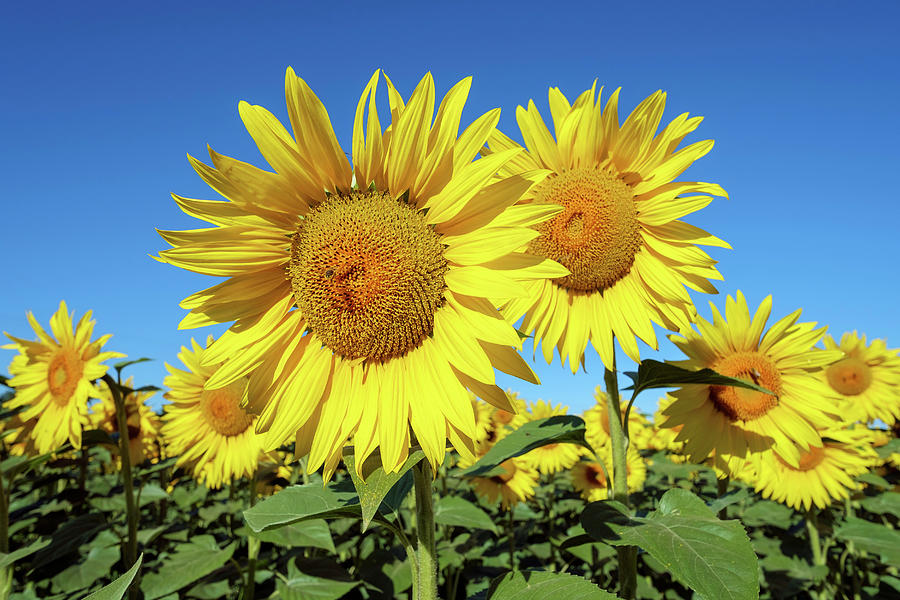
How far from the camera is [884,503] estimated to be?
6.25 meters

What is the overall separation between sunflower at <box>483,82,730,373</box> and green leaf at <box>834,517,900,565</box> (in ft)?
13.2

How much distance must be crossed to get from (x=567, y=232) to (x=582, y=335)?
47 centimetres

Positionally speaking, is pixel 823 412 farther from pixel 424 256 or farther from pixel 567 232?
pixel 424 256

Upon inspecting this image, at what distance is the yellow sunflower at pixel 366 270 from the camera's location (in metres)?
1.72

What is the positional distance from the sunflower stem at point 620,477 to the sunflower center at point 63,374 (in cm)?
419

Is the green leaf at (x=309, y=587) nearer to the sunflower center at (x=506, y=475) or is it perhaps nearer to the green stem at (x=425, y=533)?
the green stem at (x=425, y=533)

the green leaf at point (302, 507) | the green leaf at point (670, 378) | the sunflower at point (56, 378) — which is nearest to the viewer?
the green leaf at point (302, 507)

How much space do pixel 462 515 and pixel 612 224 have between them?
2.48m

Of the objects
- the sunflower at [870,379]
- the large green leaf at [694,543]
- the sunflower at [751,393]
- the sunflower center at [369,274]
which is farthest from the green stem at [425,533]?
the sunflower at [870,379]

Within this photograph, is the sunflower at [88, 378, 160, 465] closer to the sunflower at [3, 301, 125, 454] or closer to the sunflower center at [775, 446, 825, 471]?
the sunflower at [3, 301, 125, 454]

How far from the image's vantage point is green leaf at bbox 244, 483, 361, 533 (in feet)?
6.16

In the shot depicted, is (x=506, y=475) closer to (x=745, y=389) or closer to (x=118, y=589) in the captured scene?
(x=745, y=389)

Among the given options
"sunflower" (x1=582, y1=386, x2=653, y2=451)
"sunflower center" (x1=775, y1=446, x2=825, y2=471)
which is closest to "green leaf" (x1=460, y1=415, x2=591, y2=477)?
"sunflower center" (x1=775, y1=446, x2=825, y2=471)

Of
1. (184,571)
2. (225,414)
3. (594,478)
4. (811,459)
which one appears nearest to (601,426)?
(594,478)
